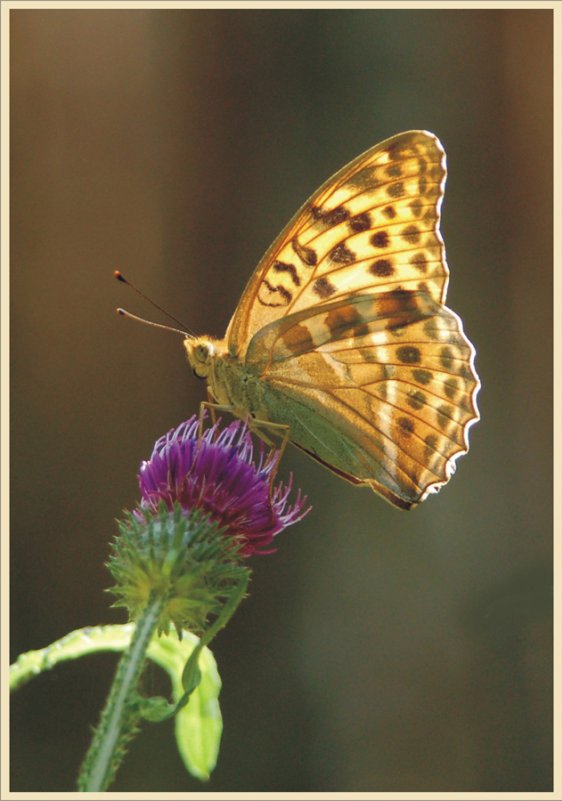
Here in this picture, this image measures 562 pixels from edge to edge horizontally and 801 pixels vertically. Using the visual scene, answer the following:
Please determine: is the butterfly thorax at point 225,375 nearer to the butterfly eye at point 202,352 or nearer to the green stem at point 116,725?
the butterfly eye at point 202,352

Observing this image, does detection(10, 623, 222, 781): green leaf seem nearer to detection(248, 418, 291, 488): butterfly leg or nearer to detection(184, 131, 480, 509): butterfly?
detection(248, 418, 291, 488): butterfly leg

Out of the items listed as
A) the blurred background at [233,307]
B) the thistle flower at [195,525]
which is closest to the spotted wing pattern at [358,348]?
the thistle flower at [195,525]

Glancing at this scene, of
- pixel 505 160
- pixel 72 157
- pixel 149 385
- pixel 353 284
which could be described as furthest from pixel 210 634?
pixel 505 160

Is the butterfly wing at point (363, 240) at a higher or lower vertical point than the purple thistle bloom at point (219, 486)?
higher

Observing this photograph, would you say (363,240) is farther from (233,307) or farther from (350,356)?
(233,307)

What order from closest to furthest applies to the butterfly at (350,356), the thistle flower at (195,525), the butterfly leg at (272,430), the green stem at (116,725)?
the green stem at (116,725) < the thistle flower at (195,525) < the butterfly leg at (272,430) < the butterfly at (350,356)

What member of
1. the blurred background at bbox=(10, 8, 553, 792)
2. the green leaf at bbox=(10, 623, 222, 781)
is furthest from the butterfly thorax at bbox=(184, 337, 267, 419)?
the blurred background at bbox=(10, 8, 553, 792)

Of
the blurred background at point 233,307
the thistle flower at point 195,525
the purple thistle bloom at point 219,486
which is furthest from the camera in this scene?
the blurred background at point 233,307

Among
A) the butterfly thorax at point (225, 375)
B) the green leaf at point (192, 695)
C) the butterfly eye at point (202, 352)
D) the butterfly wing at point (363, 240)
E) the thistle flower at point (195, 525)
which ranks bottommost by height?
the green leaf at point (192, 695)

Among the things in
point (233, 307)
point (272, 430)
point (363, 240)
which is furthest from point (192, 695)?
point (233, 307)

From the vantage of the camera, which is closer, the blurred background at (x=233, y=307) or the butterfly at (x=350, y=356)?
the butterfly at (x=350, y=356)
